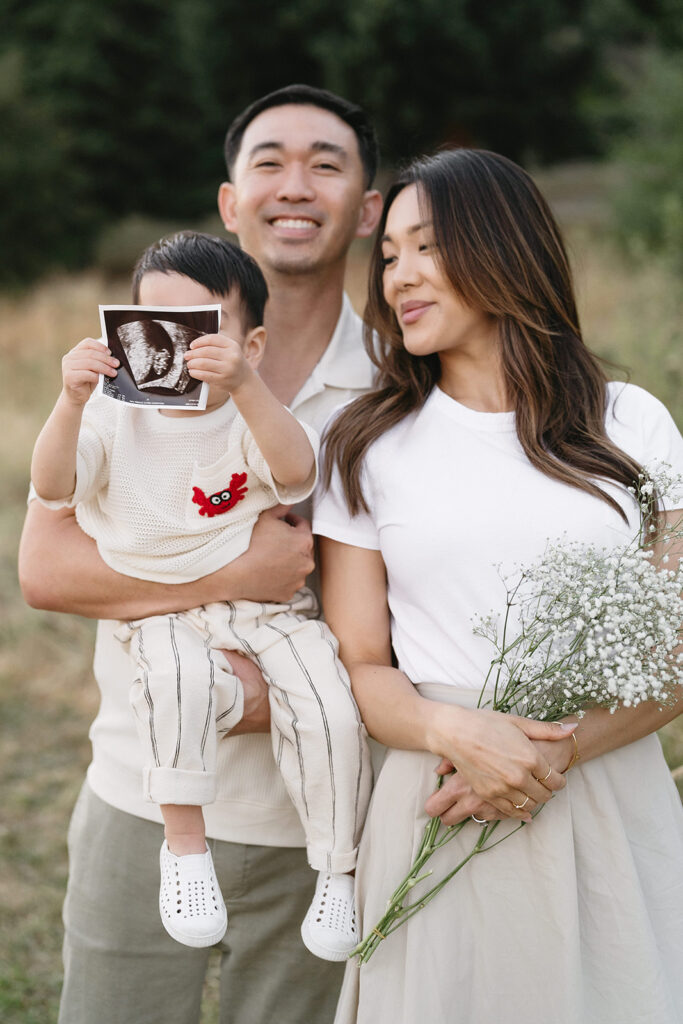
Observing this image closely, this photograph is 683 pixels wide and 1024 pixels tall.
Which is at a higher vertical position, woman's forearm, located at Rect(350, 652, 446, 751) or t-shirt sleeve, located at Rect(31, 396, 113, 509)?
t-shirt sleeve, located at Rect(31, 396, 113, 509)

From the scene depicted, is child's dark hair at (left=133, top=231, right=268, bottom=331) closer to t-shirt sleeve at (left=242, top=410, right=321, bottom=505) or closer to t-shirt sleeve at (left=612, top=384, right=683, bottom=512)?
t-shirt sleeve at (left=242, top=410, right=321, bottom=505)

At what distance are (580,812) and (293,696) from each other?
2.35ft

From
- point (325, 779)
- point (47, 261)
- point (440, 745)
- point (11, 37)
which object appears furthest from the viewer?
point (11, 37)

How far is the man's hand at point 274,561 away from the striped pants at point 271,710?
0.05 metres

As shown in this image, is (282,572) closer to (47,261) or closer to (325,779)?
(325,779)

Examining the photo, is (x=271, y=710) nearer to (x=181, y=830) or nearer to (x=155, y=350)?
(x=181, y=830)

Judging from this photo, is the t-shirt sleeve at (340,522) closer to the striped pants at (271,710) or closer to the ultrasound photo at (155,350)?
the striped pants at (271,710)

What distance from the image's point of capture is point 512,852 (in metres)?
2.19

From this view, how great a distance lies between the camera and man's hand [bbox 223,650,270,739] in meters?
Result: 2.39

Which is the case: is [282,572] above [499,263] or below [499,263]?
below

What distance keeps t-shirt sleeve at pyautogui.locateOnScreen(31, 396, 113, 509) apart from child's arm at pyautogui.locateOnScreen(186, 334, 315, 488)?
0.30 metres

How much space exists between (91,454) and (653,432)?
54.5 inches

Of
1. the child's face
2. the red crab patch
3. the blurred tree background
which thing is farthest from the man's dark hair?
the blurred tree background

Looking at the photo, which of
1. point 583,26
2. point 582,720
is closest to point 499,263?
point 582,720
